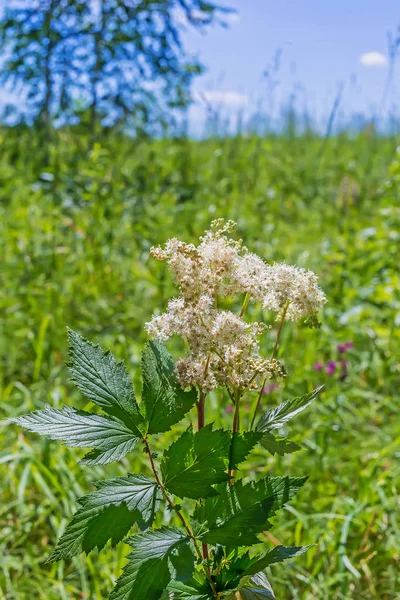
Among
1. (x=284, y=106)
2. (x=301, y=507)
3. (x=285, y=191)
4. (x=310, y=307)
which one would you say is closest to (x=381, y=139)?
(x=284, y=106)

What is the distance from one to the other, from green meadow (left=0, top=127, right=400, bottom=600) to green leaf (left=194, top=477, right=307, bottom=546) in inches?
16.5

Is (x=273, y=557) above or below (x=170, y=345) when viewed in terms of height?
above

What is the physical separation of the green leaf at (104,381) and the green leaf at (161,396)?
19mm

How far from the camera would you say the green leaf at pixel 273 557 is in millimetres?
783

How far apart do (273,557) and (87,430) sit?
Answer: 292 millimetres

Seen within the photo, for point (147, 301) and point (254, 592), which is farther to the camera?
point (147, 301)

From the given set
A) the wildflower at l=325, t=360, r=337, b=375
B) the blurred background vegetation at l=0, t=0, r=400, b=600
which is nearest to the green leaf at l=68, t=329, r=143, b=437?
the blurred background vegetation at l=0, t=0, r=400, b=600

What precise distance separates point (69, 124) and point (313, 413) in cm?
408

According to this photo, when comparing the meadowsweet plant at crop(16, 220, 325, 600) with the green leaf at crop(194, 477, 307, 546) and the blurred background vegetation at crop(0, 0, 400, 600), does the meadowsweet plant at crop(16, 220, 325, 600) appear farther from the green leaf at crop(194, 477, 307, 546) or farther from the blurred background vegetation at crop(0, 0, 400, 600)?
the blurred background vegetation at crop(0, 0, 400, 600)

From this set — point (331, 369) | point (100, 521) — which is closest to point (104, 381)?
point (100, 521)

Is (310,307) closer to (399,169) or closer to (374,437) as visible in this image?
(374,437)

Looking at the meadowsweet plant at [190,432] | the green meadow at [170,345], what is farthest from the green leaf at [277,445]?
the green meadow at [170,345]

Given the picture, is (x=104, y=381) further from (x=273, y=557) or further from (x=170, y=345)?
(x=170, y=345)

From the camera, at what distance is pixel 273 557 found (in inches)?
31.3
